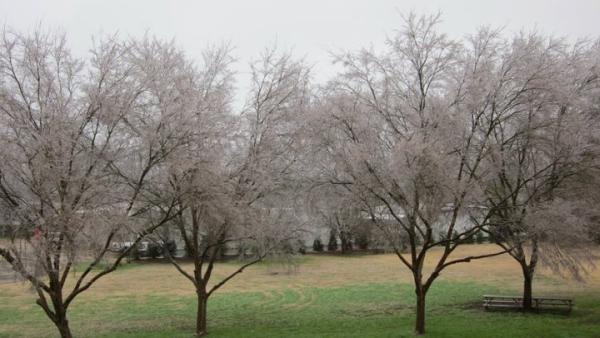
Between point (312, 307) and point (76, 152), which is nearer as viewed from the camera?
point (76, 152)

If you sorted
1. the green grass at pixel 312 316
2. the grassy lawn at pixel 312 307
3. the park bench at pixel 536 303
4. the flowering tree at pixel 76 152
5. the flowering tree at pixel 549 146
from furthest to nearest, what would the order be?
the park bench at pixel 536 303
the grassy lawn at pixel 312 307
the green grass at pixel 312 316
the flowering tree at pixel 549 146
the flowering tree at pixel 76 152

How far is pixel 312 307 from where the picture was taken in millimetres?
19094

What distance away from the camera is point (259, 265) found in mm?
35688

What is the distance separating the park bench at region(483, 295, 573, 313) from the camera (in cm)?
1581

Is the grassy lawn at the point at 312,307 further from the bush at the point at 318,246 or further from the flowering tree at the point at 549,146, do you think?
the bush at the point at 318,246

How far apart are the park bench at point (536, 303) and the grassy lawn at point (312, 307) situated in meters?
0.40

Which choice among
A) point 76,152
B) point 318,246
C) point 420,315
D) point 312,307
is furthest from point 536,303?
point 318,246

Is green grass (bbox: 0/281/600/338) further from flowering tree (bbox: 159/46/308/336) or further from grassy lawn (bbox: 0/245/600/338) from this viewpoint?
flowering tree (bbox: 159/46/308/336)

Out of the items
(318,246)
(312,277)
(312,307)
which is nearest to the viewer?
(312,307)

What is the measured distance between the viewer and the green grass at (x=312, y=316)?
44.3 ft

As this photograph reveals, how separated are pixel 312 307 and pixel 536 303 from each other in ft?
23.1

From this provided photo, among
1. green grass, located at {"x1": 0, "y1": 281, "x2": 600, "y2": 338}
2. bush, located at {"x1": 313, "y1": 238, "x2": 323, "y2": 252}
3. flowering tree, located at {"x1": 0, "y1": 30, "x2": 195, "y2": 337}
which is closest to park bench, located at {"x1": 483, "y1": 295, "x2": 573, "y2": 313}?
green grass, located at {"x1": 0, "y1": 281, "x2": 600, "y2": 338}

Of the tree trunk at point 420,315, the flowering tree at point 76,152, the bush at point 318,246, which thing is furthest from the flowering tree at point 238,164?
the bush at point 318,246

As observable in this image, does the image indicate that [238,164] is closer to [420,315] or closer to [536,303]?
[420,315]
